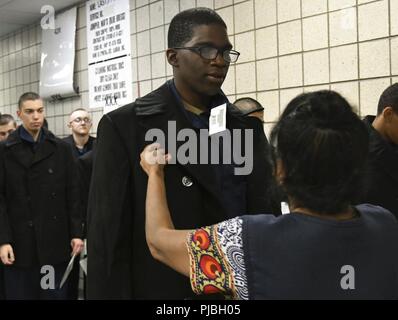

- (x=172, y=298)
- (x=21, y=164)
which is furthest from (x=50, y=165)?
(x=172, y=298)

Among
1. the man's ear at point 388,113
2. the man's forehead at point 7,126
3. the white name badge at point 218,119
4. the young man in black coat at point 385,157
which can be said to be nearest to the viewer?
the white name badge at point 218,119

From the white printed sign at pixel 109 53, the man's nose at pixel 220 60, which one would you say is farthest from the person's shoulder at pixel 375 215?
the white printed sign at pixel 109 53

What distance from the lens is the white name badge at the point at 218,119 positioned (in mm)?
1414

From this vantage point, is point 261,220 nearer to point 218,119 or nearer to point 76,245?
point 218,119

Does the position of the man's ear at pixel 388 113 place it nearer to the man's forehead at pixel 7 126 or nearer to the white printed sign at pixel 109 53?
the white printed sign at pixel 109 53

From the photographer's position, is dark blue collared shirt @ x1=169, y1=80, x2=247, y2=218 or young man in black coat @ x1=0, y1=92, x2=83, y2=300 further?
young man in black coat @ x1=0, y1=92, x2=83, y2=300

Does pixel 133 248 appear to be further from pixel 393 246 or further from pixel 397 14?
pixel 397 14

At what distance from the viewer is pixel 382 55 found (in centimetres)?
254

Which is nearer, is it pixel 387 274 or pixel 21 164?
pixel 387 274

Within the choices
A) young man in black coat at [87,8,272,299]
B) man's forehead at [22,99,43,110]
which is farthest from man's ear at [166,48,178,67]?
man's forehead at [22,99,43,110]

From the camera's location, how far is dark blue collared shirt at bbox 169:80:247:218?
1471mm

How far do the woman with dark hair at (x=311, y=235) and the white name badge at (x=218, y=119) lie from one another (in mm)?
299

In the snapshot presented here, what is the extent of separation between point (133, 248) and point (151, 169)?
27 centimetres

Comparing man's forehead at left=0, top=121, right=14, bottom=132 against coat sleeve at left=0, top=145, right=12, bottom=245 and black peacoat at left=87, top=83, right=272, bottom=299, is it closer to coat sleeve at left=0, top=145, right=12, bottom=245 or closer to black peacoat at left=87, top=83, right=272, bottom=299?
coat sleeve at left=0, top=145, right=12, bottom=245
